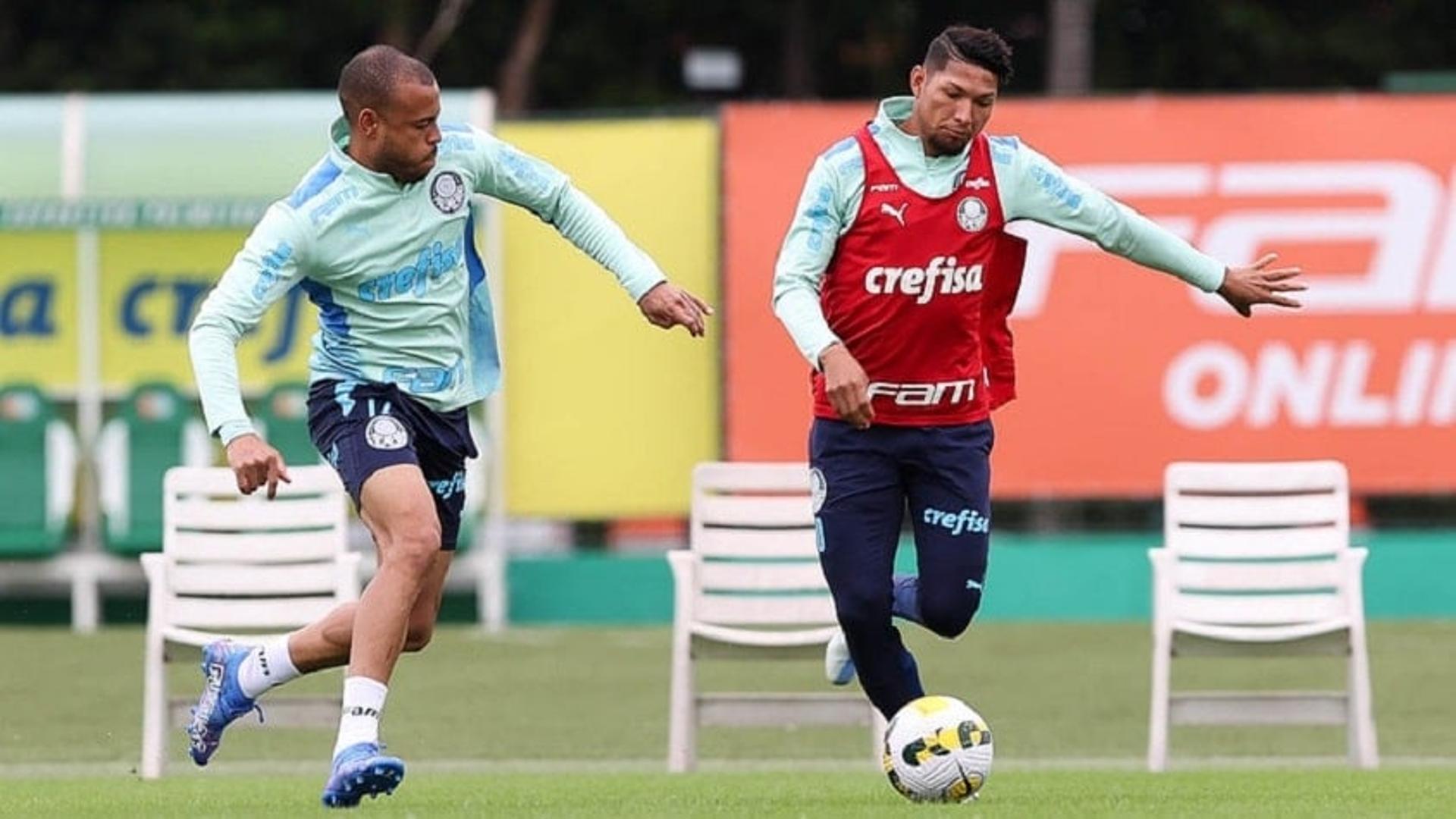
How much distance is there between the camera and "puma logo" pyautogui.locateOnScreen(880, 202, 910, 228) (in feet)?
30.3

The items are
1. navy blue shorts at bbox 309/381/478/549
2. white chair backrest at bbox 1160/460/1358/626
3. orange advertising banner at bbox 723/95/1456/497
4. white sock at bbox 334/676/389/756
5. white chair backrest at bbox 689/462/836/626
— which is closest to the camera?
white sock at bbox 334/676/389/756

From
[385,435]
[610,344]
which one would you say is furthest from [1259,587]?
[610,344]

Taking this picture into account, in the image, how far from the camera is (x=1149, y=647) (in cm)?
1697

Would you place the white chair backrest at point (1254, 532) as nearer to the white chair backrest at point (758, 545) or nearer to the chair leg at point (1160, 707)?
the chair leg at point (1160, 707)

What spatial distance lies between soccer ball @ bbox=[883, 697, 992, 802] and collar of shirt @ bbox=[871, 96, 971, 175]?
1.51m

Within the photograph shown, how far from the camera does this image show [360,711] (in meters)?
8.58

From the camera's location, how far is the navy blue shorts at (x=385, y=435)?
29.5ft

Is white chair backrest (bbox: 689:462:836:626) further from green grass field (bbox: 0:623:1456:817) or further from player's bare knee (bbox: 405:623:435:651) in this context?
player's bare knee (bbox: 405:623:435:651)

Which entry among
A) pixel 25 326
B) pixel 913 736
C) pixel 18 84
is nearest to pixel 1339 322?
pixel 25 326

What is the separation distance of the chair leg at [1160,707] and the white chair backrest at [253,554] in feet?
10.1

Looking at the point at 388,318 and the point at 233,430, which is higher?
the point at 388,318

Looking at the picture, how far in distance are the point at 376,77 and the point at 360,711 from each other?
66.5 inches

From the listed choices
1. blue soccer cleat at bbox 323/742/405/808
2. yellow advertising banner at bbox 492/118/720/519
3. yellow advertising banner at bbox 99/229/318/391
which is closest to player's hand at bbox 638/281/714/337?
blue soccer cleat at bbox 323/742/405/808

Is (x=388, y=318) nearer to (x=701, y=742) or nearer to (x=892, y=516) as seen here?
(x=892, y=516)
